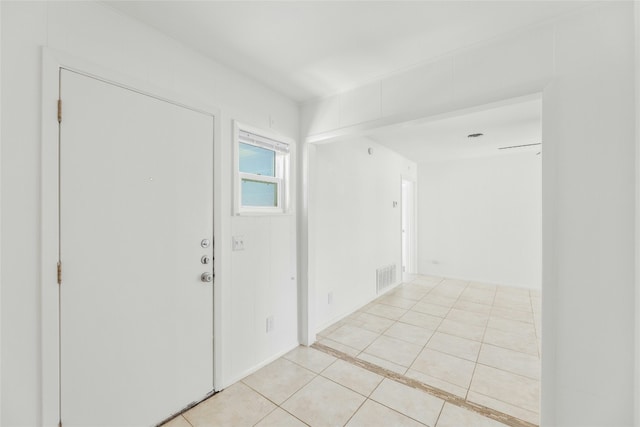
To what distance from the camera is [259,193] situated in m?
2.44

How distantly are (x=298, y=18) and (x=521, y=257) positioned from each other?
17.9ft

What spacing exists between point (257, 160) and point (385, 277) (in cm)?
316

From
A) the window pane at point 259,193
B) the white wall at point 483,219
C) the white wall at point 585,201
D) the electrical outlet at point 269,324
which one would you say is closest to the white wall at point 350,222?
the window pane at point 259,193

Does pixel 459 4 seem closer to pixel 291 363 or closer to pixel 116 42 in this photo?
pixel 116 42

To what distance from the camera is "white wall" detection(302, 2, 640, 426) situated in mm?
1392

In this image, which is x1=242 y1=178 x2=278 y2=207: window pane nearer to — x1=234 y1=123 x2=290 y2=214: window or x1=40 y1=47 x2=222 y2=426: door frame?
x1=234 y1=123 x2=290 y2=214: window

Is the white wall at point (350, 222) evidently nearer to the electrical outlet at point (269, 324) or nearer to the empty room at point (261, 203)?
the empty room at point (261, 203)

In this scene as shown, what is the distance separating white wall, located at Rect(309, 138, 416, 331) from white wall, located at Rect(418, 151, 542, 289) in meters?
1.41

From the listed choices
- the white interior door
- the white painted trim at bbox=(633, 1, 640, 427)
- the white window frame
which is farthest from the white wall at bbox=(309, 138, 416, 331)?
the white painted trim at bbox=(633, 1, 640, 427)

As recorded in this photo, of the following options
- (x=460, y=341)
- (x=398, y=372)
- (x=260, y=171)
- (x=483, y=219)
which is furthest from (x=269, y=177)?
(x=483, y=219)

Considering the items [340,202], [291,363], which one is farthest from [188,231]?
[340,202]

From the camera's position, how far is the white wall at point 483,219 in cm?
486

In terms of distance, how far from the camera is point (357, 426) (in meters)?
1.75

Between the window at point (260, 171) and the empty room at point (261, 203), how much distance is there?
0.07ft
